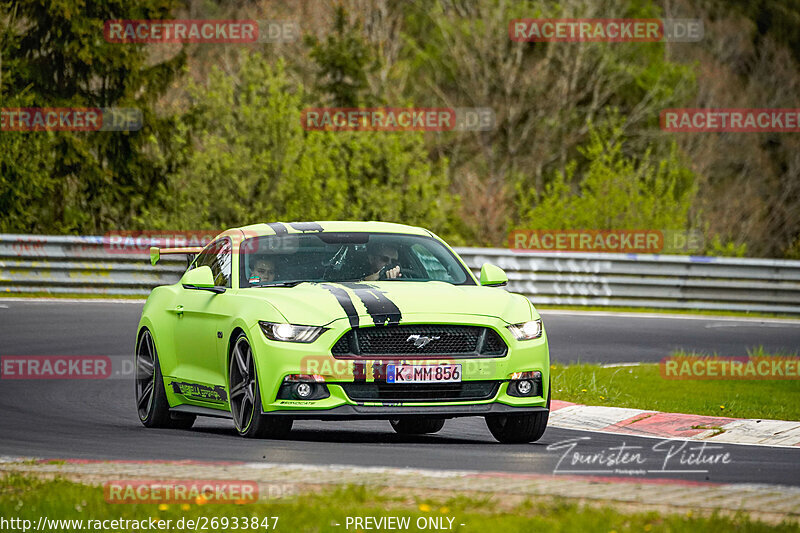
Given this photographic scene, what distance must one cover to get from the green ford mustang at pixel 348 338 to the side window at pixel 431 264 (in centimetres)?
2

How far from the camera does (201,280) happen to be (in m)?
11.3

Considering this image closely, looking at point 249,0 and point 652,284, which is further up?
point 249,0

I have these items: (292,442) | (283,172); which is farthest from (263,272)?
(283,172)

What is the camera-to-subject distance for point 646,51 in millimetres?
53594

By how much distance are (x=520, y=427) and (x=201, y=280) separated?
2569mm

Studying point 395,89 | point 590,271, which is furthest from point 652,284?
point 395,89

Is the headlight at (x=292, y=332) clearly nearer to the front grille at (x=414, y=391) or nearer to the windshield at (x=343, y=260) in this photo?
the front grille at (x=414, y=391)

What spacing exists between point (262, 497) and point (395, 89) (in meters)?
44.7

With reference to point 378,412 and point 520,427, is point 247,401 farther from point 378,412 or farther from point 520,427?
point 520,427

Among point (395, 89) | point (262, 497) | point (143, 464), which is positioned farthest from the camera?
point (395, 89)

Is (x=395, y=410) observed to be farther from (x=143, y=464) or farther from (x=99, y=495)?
(x=99, y=495)

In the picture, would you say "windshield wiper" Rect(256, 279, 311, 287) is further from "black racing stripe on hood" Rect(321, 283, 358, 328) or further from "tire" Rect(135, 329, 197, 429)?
"tire" Rect(135, 329, 197, 429)

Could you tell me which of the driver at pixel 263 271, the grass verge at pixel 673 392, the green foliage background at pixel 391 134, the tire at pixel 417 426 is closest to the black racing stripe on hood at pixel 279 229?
the driver at pixel 263 271

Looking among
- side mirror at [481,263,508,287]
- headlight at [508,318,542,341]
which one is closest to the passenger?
side mirror at [481,263,508,287]
